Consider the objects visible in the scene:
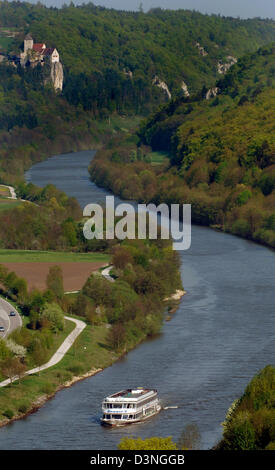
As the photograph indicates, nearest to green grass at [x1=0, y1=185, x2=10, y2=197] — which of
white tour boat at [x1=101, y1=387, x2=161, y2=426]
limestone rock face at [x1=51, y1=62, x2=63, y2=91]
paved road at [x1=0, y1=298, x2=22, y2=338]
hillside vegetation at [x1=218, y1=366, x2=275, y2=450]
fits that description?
paved road at [x1=0, y1=298, x2=22, y2=338]

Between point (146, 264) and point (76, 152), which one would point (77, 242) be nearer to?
point (146, 264)

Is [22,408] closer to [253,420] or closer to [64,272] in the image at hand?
[253,420]

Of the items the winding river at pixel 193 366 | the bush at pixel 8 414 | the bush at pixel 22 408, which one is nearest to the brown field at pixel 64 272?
the winding river at pixel 193 366

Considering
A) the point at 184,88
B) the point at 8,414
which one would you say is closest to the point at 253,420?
the point at 8,414

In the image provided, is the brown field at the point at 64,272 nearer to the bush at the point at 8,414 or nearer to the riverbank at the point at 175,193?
the riverbank at the point at 175,193

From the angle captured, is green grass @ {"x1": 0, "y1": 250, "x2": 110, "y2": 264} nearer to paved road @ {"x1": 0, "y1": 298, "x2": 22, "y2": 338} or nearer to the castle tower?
paved road @ {"x1": 0, "y1": 298, "x2": 22, "y2": 338}

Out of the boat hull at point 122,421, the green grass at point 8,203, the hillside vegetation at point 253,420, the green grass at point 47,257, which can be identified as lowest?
the green grass at point 8,203

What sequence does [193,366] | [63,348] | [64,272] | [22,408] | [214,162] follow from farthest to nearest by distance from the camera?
[214,162], [64,272], [63,348], [193,366], [22,408]
